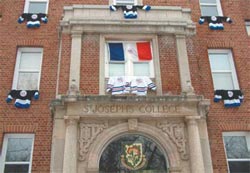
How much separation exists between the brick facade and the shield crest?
2337mm

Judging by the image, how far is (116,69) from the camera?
12.5m

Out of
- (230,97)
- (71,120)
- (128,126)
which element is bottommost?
(128,126)

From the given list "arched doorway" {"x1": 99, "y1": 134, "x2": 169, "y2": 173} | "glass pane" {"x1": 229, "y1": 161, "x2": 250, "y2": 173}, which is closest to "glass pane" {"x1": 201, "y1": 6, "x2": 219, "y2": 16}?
"glass pane" {"x1": 229, "y1": 161, "x2": 250, "y2": 173}

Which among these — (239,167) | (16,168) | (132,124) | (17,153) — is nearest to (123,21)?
(132,124)

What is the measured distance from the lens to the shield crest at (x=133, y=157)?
1045cm

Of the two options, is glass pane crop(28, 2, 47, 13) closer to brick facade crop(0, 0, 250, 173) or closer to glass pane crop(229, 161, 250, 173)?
brick facade crop(0, 0, 250, 173)

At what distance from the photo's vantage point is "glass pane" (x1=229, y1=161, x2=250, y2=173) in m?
11.8

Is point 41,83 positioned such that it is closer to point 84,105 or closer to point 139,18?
point 84,105

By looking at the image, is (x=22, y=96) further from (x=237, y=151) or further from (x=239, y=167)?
(x=239, y=167)

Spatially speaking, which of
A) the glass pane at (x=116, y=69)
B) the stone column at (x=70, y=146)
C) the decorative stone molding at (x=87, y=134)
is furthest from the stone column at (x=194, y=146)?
the stone column at (x=70, y=146)

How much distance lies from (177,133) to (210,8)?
8021mm

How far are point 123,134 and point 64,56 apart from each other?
13.0 feet

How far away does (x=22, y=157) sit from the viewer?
11.7 m

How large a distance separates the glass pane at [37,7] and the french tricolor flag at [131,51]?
450 centimetres
